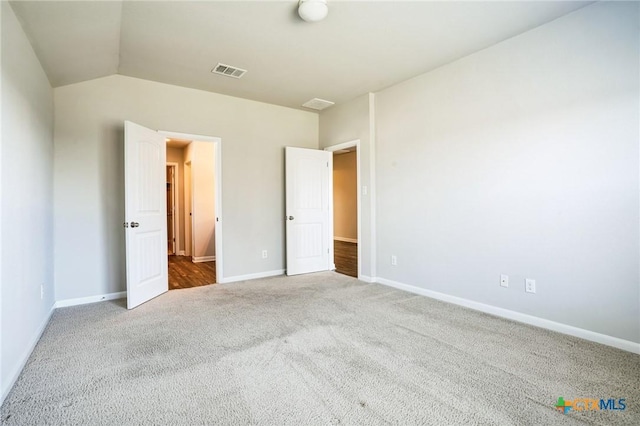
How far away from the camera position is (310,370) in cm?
203

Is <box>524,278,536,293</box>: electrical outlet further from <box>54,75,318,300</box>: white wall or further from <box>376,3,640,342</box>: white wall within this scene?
<box>54,75,318,300</box>: white wall

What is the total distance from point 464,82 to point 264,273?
3629mm

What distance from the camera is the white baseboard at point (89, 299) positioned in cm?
334

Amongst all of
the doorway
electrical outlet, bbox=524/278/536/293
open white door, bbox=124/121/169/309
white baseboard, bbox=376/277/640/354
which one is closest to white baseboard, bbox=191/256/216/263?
the doorway

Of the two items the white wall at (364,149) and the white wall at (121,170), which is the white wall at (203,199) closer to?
the white wall at (121,170)

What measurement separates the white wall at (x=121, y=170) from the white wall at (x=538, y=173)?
2.14 meters

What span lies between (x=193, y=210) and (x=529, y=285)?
5.67m

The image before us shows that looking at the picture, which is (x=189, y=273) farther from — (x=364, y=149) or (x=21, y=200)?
(x=364, y=149)

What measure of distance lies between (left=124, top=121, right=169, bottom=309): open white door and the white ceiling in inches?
29.6

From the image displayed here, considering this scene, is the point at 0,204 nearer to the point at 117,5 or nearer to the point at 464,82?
the point at 117,5

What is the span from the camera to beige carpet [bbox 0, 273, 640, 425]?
1.61 m

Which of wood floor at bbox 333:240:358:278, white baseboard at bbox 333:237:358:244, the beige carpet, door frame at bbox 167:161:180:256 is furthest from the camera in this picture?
white baseboard at bbox 333:237:358:244

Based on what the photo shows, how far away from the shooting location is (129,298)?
10.6ft

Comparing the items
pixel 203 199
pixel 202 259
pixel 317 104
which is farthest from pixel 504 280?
pixel 203 199
